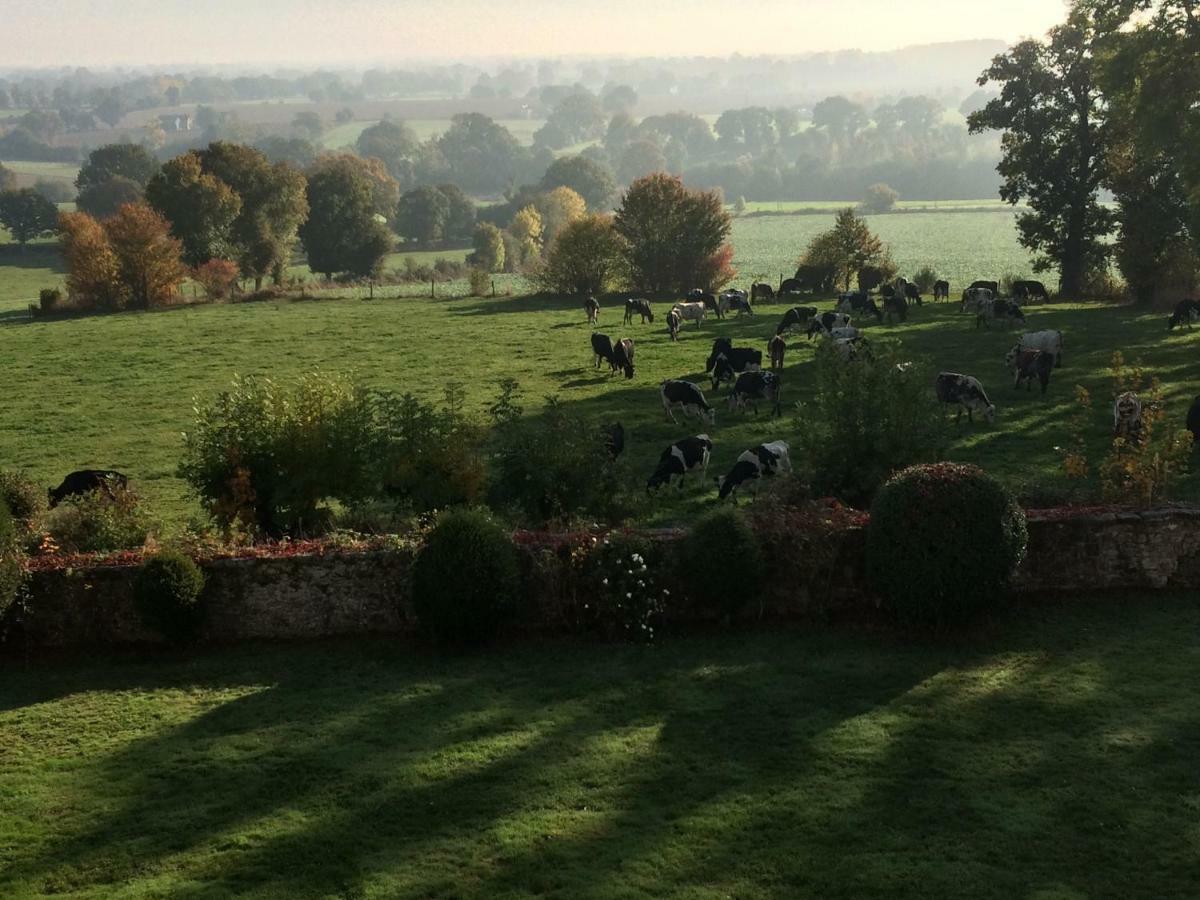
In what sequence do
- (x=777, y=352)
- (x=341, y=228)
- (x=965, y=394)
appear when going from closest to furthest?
(x=965, y=394) → (x=777, y=352) → (x=341, y=228)

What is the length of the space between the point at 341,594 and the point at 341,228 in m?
75.2

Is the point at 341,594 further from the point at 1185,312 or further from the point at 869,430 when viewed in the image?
the point at 1185,312

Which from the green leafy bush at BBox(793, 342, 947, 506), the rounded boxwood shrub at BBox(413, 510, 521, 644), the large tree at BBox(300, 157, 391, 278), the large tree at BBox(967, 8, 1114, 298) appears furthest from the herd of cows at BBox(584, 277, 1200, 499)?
the large tree at BBox(300, 157, 391, 278)

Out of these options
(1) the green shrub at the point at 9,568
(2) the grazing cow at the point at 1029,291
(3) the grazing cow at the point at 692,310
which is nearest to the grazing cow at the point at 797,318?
(3) the grazing cow at the point at 692,310

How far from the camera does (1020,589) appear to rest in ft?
57.5

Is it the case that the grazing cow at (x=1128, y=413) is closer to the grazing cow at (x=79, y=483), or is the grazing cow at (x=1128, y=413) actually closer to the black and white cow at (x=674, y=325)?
the black and white cow at (x=674, y=325)

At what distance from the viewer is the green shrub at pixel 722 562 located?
16.5 metres

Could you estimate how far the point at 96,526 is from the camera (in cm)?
1922

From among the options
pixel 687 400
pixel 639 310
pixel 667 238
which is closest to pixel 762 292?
pixel 667 238

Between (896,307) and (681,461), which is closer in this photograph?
(681,461)

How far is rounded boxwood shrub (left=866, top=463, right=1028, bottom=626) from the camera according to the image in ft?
51.3

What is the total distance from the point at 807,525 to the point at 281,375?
91.4 feet

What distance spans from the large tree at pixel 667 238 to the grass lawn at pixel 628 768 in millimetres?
52455

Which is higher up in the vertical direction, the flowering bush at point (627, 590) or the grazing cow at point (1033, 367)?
the grazing cow at point (1033, 367)
